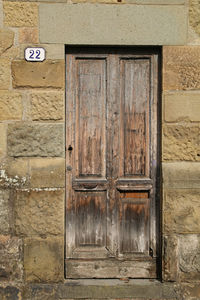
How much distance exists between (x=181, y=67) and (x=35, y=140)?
5.24 feet

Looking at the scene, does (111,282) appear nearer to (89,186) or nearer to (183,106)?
(89,186)

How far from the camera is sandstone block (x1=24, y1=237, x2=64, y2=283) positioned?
11.0 ft

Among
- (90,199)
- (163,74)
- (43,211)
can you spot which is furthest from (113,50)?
(43,211)

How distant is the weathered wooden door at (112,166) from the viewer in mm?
3520

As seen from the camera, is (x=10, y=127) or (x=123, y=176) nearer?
(x=10, y=127)

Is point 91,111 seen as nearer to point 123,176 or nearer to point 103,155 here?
point 103,155

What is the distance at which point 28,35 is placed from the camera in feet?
10.8

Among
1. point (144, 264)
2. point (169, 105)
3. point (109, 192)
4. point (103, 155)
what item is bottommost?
point (144, 264)

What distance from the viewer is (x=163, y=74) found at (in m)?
3.37

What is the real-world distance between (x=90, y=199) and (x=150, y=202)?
622 millimetres

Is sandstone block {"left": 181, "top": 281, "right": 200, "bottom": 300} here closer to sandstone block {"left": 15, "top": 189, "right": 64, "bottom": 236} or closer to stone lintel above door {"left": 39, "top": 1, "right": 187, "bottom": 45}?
sandstone block {"left": 15, "top": 189, "right": 64, "bottom": 236}

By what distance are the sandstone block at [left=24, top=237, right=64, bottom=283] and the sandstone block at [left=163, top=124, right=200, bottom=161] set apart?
1391mm

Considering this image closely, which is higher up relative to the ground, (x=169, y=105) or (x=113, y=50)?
(x=113, y=50)

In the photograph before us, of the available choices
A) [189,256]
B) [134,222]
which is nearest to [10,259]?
[134,222]
